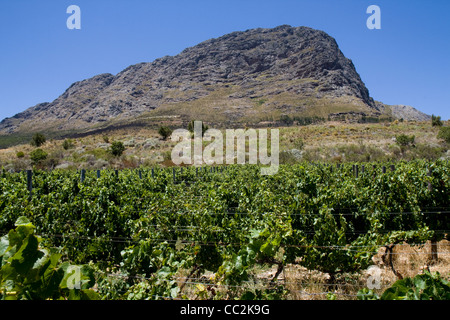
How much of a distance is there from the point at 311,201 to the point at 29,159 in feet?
123

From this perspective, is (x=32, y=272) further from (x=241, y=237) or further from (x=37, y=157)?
(x=37, y=157)

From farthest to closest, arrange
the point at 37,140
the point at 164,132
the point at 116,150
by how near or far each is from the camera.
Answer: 1. the point at 164,132
2. the point at 37,140
3. the point at 116,150

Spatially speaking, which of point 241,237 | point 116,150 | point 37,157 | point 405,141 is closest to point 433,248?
point 241,237

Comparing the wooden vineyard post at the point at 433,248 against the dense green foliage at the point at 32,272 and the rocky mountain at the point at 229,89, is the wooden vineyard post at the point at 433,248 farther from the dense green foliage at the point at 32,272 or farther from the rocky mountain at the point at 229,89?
the rocky mountain at the point at 229,89

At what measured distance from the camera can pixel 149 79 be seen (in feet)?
570

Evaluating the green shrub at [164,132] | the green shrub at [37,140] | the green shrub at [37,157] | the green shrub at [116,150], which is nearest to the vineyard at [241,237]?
the green shrub at [37,157]

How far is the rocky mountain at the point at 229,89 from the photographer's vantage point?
101500 millimetres

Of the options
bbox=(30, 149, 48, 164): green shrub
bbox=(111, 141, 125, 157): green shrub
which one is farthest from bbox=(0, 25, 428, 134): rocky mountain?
bbox=(30, 149, 48, 164): green shrub

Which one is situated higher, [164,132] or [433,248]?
[164,132]

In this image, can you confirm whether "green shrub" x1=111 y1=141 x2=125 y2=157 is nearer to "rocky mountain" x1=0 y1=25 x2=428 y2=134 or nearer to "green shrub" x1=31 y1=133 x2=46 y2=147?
"green shrub" x1=31 y1=133 x2=46 y2=147

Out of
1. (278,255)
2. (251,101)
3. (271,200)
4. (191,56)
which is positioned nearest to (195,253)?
(278,255)

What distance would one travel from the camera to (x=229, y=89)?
13912cm

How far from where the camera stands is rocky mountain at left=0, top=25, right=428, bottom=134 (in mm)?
101500
